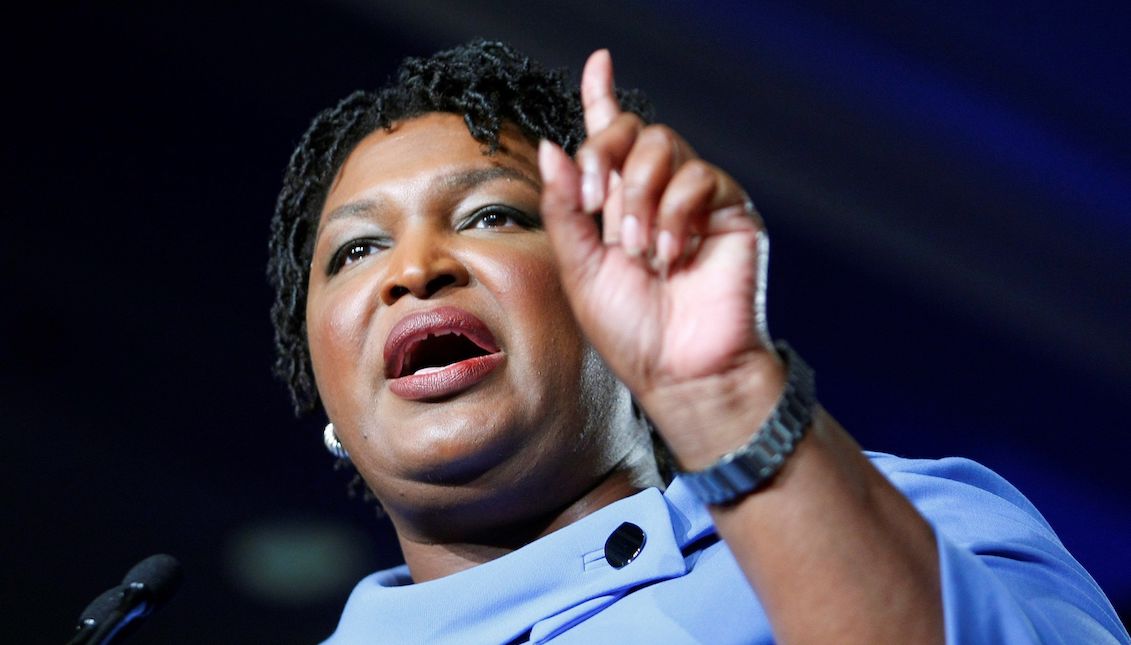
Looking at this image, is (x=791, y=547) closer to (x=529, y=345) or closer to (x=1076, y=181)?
(x=529, y=345)

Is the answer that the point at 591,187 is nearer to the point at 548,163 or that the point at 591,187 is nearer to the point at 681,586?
the point at 548,163

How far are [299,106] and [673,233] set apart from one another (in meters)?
2.10

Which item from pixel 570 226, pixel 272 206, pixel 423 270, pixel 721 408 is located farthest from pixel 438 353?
pixel 272 206

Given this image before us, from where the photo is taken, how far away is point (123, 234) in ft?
9.57

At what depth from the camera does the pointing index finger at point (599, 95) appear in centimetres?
104

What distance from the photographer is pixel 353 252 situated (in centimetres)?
187

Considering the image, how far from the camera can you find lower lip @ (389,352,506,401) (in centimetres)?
156

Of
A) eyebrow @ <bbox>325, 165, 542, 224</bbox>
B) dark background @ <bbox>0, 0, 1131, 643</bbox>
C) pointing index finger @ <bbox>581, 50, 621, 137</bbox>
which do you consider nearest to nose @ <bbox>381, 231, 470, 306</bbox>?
eyebrow @ <bbox>325, 165, 542, 224</bbox>

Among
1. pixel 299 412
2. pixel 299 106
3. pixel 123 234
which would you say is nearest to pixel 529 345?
pixel 299 412

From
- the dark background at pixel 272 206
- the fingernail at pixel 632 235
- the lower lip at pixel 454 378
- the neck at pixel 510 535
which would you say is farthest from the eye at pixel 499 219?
the dark background at pixel 272 206

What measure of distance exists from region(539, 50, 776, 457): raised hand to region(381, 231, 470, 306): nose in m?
0.65

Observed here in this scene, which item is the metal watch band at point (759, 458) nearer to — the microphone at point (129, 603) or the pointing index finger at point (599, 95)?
the pointing index finger at point (599, 95)

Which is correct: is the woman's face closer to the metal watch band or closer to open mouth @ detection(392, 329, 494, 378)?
open mouth @ detection(392, 329, 494, 378)

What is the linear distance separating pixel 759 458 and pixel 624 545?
54cm
